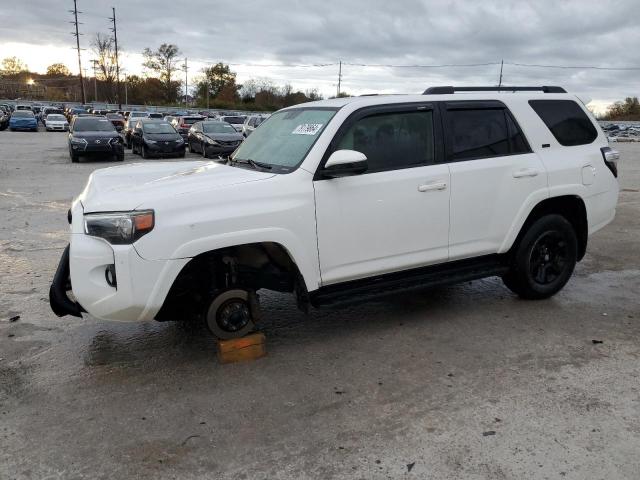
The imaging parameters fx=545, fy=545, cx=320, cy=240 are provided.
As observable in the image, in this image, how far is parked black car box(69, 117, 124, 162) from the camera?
18297 mm

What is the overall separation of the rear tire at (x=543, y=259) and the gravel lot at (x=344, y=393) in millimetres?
170

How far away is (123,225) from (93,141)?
16644 millimetres

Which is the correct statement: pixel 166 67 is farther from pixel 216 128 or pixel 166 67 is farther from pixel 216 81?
pixel 216 128

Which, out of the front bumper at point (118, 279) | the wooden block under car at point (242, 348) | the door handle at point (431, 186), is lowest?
the wooden block under car at point (242, 348)

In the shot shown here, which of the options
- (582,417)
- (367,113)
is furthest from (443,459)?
(367,113)

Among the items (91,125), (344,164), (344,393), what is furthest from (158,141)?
(344,393)

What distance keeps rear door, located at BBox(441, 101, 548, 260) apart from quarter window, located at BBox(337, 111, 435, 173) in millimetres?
202

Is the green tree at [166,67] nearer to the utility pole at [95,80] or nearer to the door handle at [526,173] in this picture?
the utility pole at [95,80]

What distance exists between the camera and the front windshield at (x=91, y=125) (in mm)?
19594

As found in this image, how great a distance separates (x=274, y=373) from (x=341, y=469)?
1133 millimetres

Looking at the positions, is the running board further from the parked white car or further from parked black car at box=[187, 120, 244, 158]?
the parked white car

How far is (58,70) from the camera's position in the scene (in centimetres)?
A: 11875

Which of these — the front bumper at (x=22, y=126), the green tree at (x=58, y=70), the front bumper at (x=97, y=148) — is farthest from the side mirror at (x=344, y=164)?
the green tree at (x=58, y=70)

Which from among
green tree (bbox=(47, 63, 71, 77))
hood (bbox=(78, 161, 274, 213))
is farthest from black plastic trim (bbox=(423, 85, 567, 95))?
green tree (bbox=(47, 63, 71, 77))
